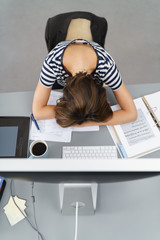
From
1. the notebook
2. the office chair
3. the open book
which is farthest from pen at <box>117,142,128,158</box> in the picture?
the office chair

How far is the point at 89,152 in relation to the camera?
1.04 meters

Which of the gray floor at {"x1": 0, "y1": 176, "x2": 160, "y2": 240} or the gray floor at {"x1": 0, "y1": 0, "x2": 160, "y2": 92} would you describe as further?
the gray floor at {"x1": 0, "y1": 0, "x2": 160, "y2": 92}

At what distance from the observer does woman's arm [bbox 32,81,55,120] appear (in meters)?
1.10

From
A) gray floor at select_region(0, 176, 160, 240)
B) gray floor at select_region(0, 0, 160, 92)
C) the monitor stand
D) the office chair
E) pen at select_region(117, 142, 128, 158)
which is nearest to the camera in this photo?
the monitor stand

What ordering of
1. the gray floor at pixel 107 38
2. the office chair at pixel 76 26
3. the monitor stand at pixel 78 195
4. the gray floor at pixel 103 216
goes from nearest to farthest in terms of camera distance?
the monitor stand at pixel 78 195
the gray floor at pixel 103 216
the office chair at pixel 76 26
the gray floor at pixel 107 38

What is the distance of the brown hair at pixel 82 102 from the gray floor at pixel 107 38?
4.10 ft

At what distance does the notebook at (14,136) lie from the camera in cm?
104

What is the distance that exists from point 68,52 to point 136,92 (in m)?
0.44

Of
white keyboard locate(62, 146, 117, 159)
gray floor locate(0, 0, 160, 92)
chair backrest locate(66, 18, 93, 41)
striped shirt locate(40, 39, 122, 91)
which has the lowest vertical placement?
white keyboard locate(62, 146, 117, 159)

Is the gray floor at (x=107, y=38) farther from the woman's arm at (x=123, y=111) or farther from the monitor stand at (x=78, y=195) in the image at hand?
the monitor stand at (x=78, y=195)

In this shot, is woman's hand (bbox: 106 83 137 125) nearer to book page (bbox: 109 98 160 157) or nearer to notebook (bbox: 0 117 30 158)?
book page (bbox: 109 98 160 157)

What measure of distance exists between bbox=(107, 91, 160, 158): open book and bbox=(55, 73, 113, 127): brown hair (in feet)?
0.61

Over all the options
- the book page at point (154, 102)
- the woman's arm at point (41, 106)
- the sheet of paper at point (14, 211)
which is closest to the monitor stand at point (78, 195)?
the sheet of paper at point (14, 211)

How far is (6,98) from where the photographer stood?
122cm
